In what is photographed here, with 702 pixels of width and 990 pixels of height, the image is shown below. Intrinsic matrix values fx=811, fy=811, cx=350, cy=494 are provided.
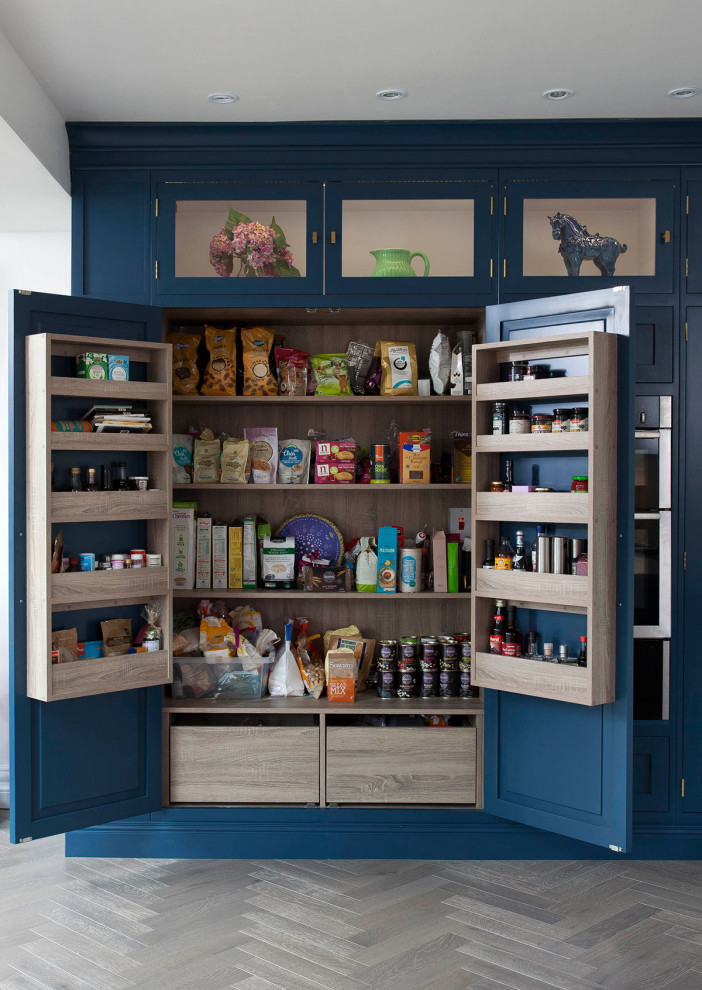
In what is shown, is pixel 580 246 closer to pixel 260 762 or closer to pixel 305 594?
pixel 305 594

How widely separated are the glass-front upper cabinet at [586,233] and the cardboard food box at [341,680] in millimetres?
1672

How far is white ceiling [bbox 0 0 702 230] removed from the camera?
247 centimetres

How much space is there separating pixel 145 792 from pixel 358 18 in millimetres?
2873

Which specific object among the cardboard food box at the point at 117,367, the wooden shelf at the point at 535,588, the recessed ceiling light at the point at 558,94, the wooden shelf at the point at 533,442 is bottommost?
the wooden shelf at the point at 535,588

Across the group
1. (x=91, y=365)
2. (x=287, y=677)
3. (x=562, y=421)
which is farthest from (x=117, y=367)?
(x=562, y=421)

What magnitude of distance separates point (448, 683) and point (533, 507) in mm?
913

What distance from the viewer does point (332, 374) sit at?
350 centimetres

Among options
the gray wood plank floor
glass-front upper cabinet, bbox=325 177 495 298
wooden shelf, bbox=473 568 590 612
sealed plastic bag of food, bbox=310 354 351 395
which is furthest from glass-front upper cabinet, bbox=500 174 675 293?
the gray wood plank floor

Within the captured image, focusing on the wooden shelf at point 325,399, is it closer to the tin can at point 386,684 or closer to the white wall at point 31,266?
the white wall at point 31,266

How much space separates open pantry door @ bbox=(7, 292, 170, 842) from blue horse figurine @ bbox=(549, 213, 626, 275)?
1661mm

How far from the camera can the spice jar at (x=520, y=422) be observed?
10.0 feet

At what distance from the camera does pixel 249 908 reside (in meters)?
2.89

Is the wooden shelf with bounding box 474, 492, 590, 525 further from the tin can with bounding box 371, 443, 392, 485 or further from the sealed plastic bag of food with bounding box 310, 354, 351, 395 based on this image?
the sealed plastic bag of food with bounding box 310, 354, 351, 395

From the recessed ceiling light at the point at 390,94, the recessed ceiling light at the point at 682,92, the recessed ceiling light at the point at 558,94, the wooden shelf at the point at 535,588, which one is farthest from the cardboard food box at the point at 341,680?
the recessed ceiling light at the point at 682,92
